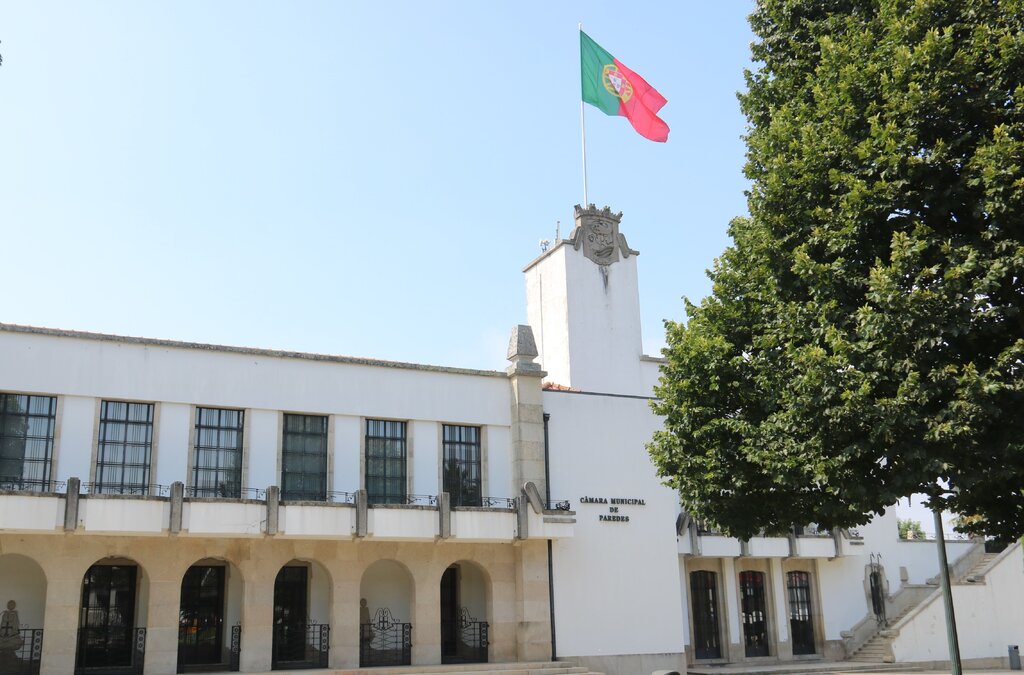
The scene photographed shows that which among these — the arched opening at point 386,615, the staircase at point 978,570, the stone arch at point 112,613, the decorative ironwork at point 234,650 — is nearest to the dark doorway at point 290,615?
the decorative ironwork at point 234,650

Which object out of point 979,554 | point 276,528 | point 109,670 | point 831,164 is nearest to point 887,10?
point 831,164

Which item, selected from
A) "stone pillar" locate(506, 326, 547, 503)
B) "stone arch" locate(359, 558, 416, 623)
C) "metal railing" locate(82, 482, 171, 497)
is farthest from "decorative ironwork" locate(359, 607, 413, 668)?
"metal railing" locate(82, 482, 171, 497)

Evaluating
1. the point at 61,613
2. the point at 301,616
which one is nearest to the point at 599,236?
the point at 301,616

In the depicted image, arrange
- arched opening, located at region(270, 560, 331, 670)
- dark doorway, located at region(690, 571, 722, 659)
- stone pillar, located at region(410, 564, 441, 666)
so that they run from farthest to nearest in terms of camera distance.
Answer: dark doorway, located at region(690, 571, 722, 659) → stone pillar, located at region(410, 564, 441, 666) → arched opening, located at region(270, 560, 331, 670)

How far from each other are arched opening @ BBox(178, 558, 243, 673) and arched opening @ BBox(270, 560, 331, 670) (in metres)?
1.10

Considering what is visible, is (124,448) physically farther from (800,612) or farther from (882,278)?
(800,612)

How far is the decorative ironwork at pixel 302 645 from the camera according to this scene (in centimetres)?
2653

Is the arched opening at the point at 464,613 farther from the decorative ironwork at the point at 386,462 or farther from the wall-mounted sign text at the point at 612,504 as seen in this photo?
the wall-mounted sign text at the point at 612,504

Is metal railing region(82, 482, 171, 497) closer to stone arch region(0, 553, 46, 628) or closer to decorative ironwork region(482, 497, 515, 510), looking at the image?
stone arch region(0, 553, 46, 628)

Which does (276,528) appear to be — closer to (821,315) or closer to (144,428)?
(144,428)

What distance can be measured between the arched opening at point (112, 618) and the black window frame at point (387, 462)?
20.9 ft

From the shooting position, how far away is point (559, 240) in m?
39.2

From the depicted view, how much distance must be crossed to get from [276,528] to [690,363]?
1158cm

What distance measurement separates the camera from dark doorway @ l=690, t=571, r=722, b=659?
35.8m
